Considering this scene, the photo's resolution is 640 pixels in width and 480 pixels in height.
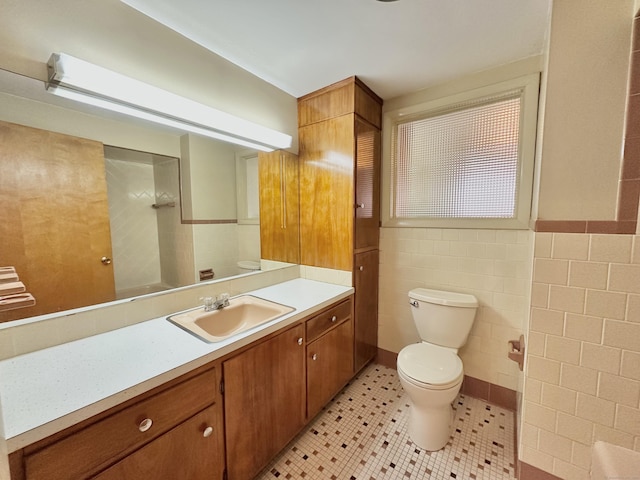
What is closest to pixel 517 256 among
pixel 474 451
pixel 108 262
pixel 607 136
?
pixel 607 136

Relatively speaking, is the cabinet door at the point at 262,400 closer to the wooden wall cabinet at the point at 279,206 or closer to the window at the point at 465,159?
the wooden wall cabinet at the point at 279,206

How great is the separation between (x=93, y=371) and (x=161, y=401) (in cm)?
25

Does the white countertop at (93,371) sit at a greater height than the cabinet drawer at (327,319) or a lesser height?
greater

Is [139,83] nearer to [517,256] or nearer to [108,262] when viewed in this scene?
[108,262]

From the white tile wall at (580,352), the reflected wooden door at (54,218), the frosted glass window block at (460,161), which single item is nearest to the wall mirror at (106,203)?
the reflected wooden door at (54,218)

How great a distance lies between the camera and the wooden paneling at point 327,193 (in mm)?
1840

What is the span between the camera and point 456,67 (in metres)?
1.64

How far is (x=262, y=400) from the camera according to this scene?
123 centimetres

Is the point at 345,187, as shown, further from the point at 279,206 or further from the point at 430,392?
the point at 430,392

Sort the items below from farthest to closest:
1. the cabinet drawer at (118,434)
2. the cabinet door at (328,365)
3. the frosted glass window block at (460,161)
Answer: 1. the frosted glass window block at (460,161)
2. the cabinet door at (328,365)
3. the cabinet drawer at (118,434)

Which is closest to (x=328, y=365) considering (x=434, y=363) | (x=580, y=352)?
(x=434, y=363)

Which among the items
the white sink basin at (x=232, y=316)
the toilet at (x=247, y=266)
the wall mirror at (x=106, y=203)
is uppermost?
the wall mirror at (x=106, y=203)

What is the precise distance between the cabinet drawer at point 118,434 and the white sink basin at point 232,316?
0.33 m

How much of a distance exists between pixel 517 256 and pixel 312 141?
164 centimetres
